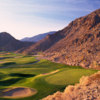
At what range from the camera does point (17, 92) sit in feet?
47.6

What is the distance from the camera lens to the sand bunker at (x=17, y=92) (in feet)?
45.4

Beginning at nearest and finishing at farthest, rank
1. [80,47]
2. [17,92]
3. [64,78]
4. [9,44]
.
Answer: [17,92]
[64,78]
[80,47]
[9,44]

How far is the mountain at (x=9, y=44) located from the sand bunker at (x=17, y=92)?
106442mm

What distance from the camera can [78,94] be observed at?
9.32 meters

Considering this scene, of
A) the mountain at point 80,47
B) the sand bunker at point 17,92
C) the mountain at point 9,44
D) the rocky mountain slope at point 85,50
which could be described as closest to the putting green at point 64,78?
the sand bunker at point 17,92

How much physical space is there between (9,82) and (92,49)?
37.9 metres

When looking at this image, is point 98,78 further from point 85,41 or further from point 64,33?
point 64,33

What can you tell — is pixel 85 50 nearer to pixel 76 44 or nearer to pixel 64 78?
pixel 76 44

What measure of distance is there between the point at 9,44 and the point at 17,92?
116 meters

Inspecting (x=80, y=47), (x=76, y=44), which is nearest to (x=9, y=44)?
(x=76, y=44)

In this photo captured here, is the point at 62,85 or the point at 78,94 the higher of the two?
the point at 78,94

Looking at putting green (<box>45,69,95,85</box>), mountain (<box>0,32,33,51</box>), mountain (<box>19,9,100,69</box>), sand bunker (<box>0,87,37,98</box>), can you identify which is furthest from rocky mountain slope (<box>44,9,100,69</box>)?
mountain (<box>0,32,33,51</box>)

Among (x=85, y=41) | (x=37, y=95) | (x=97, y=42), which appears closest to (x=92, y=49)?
(x=97, y=42)

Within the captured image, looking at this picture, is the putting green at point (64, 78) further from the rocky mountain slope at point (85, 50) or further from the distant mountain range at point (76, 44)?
the rocky mountain slope at point (85, 50)
